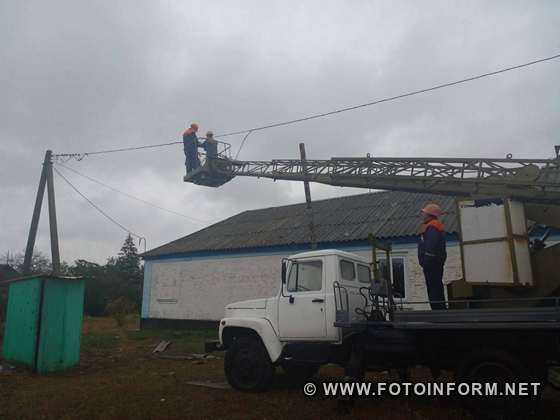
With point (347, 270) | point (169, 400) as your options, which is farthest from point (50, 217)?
point (347, 270)

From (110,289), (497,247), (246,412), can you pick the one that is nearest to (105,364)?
(246,412)

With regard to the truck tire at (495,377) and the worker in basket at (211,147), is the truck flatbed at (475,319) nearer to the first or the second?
the truck tire at (495,377)

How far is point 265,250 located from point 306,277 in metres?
9.79

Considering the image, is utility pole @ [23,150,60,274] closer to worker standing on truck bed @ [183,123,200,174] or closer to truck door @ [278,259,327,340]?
worker standing on truck bed @ [183,123,200,174]

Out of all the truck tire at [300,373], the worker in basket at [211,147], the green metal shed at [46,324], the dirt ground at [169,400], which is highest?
the worker in basket at [211,147]

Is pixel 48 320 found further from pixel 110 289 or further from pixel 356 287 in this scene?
pixel 110 289

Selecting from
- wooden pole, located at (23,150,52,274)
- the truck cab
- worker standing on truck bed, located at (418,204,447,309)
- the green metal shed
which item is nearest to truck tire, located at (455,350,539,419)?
worker standing on truck bed, located at (418,204,447,309)

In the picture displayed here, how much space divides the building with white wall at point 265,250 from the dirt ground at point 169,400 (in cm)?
547

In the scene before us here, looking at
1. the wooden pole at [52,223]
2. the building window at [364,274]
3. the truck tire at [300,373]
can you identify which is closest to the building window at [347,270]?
the building window at [364,274]

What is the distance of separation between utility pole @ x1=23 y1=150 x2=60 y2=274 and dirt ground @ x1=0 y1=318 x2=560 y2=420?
5.32 m

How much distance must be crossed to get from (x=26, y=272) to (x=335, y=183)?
11217 mm

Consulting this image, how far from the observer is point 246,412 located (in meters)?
6.35

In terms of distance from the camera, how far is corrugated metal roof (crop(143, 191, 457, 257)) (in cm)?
1498

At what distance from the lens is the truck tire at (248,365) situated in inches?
292
